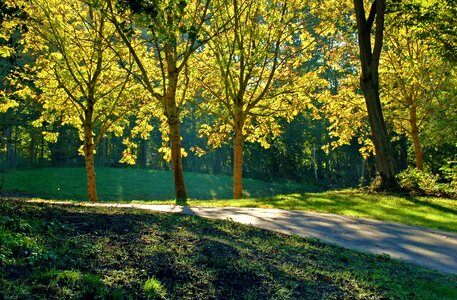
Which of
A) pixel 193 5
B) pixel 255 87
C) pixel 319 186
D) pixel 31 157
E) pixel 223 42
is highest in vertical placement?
pixel 193 5

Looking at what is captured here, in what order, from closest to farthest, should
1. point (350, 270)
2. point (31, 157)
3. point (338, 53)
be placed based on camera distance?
1. point (350, 270)
2. point (338, 53)
3. point (31, 157)

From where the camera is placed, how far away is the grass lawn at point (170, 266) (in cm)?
383

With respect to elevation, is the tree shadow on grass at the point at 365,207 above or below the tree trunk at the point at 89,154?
below

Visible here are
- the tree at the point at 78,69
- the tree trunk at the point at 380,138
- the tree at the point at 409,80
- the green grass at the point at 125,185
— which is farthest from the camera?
the green grass at the point at 125,185

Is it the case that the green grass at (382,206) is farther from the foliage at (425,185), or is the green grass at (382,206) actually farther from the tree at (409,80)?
the tree at (409,80)

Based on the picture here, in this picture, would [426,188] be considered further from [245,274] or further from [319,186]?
[319,186]

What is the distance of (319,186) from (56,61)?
34301mm

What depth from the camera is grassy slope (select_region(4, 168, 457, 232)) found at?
11.8 meters

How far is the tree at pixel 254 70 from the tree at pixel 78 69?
4.05 meters

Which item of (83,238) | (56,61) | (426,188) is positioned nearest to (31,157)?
(56,61)

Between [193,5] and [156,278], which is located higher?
[193,5]

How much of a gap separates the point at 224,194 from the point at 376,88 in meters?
25.4

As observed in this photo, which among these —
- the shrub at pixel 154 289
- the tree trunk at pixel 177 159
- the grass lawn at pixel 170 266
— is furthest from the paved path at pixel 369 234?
the tree trunk at pixel 177 159

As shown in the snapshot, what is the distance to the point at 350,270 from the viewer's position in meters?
5.72
